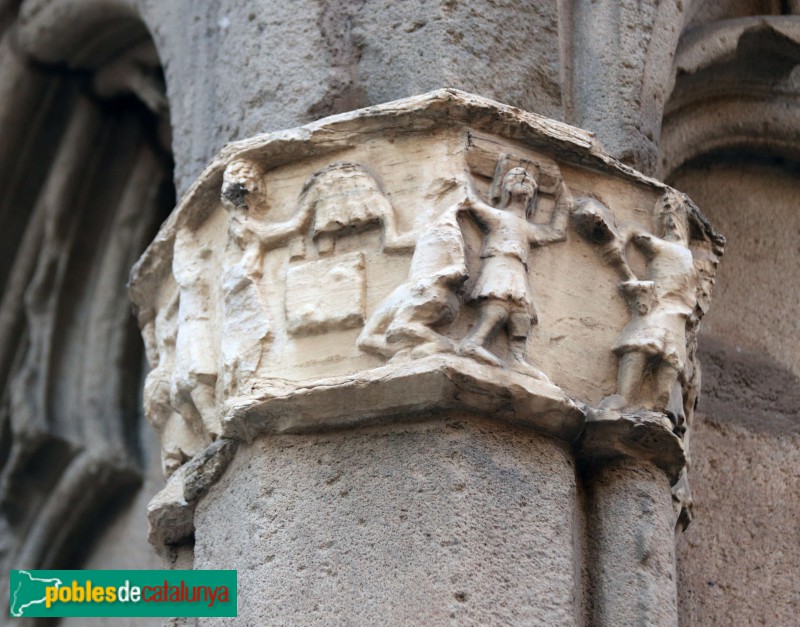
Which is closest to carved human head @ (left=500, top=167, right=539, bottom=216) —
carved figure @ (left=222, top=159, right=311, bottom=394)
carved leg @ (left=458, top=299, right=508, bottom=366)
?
carved leg @ (left=458, top=299, right=508, bottom=366)

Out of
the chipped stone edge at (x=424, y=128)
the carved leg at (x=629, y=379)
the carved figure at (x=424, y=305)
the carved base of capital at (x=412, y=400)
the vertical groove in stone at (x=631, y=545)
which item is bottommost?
the vertical groove in stone at (x=631, y=545)

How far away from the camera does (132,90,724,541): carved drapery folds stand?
2318mm

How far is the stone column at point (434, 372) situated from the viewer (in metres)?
2.21

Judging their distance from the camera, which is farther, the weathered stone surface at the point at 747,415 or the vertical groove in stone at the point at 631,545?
the weathered stone surface at the point at 747,415

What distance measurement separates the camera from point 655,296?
2518mm

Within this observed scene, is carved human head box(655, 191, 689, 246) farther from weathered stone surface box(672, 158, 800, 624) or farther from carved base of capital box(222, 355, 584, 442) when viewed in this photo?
weathered stone surface box(672, 158, 800, 624)

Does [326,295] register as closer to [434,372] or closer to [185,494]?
[434,372]

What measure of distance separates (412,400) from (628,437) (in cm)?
37

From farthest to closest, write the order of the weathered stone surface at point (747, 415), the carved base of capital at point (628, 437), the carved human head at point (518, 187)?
1. the weathered stone surface at point (747, 415)
2. the carved human head at point (518, 187)
3. the carved base of capital at point (628, 437)

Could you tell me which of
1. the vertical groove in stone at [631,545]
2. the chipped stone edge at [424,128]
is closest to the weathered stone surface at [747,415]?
the vertical groove in stone at [631,545]

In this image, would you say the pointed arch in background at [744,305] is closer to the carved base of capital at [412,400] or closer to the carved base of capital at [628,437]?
the carved base of capital at [628,437]

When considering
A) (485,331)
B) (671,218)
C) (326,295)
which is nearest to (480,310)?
(485,331)

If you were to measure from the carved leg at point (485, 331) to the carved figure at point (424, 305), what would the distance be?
0.09ft

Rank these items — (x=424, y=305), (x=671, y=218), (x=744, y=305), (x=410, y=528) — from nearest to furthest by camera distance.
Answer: (x=410, y=528)
(x=424, y=305)
(x=671, y=218)
(x=744, y=305)
